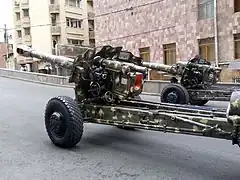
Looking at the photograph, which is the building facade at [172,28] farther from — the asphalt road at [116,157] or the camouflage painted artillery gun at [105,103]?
the camouflage painted artillery gun at [105,103]

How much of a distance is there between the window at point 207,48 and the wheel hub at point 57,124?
14665 millimetres

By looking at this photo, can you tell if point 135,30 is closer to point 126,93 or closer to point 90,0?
point 126,93

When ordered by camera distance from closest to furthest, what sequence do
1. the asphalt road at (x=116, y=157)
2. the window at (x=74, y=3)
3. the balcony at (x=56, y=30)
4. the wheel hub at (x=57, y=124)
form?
the asphalt road at (x=116, y=157) → the wheel hub at (x=57, y=124) → the balcony at (x=56, y=30) → the window at (x=74, y=3)

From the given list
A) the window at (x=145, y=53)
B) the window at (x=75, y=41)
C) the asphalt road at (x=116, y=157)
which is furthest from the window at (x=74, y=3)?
the asphalt road at (x=116, y=157)

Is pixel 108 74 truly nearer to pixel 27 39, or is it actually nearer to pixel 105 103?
pixel 105 103

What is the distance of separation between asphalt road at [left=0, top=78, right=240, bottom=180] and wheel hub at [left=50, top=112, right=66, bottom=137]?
0.29 metres

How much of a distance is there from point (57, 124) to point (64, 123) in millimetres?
158

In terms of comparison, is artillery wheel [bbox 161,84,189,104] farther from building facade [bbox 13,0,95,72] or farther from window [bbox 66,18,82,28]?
window [bbox 66,18,82,28]

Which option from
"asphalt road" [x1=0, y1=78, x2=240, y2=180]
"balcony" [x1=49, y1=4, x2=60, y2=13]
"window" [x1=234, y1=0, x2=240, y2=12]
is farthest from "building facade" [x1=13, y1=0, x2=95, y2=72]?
"asphalt road" [x1=0, y1=78, x2=240, y2=180]

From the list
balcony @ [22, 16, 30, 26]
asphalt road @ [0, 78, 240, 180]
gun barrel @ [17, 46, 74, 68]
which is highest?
balcony @ [22, 16, 30, 26]

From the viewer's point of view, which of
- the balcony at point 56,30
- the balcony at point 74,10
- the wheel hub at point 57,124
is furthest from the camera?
the balcony at point 74,10

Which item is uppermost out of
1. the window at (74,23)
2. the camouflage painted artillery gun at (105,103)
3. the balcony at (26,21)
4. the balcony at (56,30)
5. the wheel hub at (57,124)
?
the balcony at (26,21)

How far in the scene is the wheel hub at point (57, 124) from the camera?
6441 mm

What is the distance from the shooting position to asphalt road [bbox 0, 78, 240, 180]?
5.14 metres
